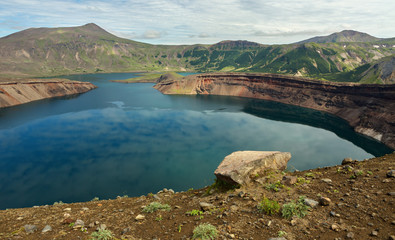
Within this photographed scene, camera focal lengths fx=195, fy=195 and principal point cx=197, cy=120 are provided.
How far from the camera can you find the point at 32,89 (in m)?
134

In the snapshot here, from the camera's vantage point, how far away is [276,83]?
13925 cm

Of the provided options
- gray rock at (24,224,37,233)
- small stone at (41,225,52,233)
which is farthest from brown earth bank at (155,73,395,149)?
gray rock at (24,224,37,233)

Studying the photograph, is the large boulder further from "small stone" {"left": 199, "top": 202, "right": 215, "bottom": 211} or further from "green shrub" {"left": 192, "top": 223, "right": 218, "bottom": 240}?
"green shrub" {"left": 192, "top": 223, "right": 218, "bottom": 240}

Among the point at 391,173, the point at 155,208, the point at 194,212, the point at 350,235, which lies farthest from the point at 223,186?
the point at 391,173

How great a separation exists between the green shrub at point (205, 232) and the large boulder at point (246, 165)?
17.5 feet

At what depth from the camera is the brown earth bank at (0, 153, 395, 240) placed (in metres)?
9.92

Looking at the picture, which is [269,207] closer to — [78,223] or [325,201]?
[325,201]

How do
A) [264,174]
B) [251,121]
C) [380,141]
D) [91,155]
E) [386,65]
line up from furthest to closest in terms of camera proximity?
[386,65] < [251,121] < [380,141] < [91,155] < [264,174]

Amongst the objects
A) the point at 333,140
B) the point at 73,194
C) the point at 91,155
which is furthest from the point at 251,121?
the point at 73,194

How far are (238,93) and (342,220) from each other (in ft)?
477

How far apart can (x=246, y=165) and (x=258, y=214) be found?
498 centimetres

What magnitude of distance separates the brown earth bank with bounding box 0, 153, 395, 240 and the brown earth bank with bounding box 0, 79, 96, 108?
137511 millimetres

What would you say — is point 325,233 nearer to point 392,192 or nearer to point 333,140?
point 392,192

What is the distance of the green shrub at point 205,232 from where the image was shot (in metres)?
10.3
